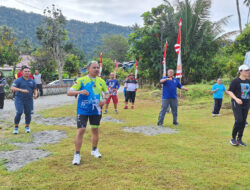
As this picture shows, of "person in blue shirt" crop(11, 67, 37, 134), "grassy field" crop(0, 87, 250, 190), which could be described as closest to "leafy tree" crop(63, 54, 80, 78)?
"person in blue shirt" crop(11, 67, 37, 134)

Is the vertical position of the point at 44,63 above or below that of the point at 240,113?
above

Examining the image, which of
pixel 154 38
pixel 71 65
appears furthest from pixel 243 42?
pixel 71 65

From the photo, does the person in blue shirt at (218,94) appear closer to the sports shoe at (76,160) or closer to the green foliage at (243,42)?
the sports shoe at (76,160)

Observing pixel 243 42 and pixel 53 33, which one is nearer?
pixel 243 42

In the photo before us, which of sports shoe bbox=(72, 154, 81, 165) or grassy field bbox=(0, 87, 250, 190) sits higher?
sports shoe bbox=(72, 154, 81, 165)

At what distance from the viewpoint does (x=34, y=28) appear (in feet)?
442

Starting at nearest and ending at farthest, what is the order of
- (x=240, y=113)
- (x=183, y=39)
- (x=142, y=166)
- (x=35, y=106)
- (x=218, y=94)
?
(x=142, y=166), (x=240, y=113), (x=218, y=94), (x=35, y=106), (x=183, y=39)

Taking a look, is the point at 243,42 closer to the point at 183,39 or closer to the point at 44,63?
the point at 183,39

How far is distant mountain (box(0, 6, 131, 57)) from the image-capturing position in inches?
4768

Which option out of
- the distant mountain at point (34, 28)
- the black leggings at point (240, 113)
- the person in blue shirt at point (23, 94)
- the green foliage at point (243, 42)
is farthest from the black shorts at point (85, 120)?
the distant mountain at point (34, 28)

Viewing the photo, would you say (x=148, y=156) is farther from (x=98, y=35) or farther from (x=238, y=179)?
(x=98, y=35)

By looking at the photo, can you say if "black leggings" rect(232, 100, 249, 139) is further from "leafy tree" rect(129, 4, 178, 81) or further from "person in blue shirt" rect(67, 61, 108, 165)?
"leafy tree" rect(129, 4, 178, 81)

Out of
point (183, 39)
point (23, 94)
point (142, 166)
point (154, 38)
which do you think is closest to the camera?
point (142, 166)

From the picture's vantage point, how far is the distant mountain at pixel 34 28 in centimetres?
12111
